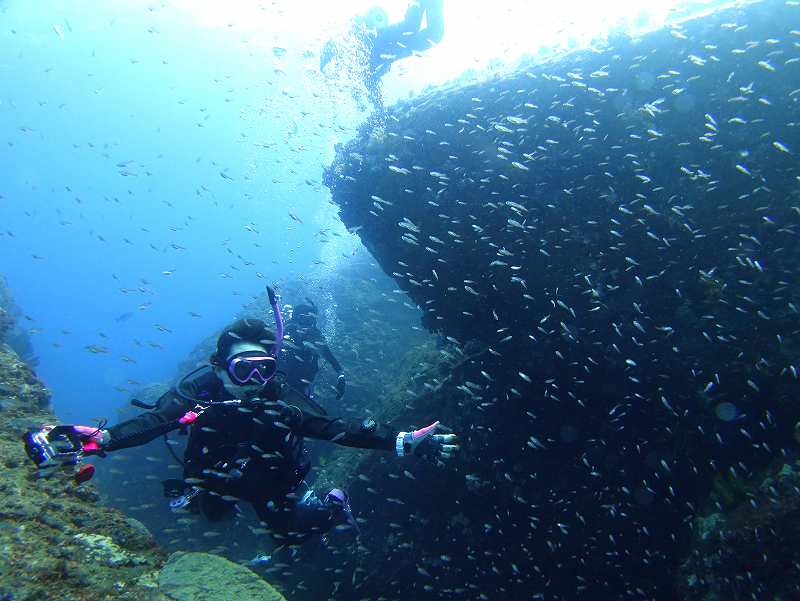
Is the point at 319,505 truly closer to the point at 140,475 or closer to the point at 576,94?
the point at 576,94

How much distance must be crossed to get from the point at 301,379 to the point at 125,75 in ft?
204

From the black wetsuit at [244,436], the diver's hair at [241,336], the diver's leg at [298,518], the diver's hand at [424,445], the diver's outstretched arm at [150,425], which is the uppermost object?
the diver's hair at [241,336]

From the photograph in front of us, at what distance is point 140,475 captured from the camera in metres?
14.5

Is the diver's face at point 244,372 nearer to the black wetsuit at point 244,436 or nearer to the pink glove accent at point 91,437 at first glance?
the black wetsuit at point 244,436

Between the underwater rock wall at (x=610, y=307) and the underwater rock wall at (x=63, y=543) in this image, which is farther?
the underwater rock wall at (x=610, y=307)

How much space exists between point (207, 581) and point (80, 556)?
41.2 inches

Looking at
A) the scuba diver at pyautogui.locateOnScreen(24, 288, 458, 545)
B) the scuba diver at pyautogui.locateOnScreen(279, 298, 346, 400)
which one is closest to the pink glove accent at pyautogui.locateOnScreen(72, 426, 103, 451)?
the scuba diver at pyautogui.locateOnScreen(24, 288, 458, 545)

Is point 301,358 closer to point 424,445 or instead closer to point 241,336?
point 241,336

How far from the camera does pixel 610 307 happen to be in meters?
6.64

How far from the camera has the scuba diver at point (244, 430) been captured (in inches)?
167

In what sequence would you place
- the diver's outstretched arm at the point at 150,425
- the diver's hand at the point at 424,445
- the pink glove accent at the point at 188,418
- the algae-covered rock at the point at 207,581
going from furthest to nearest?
the pink glove accent at the point at 188,418
the diver's hand at the point at 424,445
the diver's outstretched arm at the point at 150,425
the algae-covered rock at the point at 207,581

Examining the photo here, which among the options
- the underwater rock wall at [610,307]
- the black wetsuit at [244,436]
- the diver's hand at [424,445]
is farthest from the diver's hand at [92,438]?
the underwater rock wall at [610,307]

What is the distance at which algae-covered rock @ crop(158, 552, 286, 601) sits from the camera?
10.8 feet

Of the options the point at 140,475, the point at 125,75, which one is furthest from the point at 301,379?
the point at 125,75
